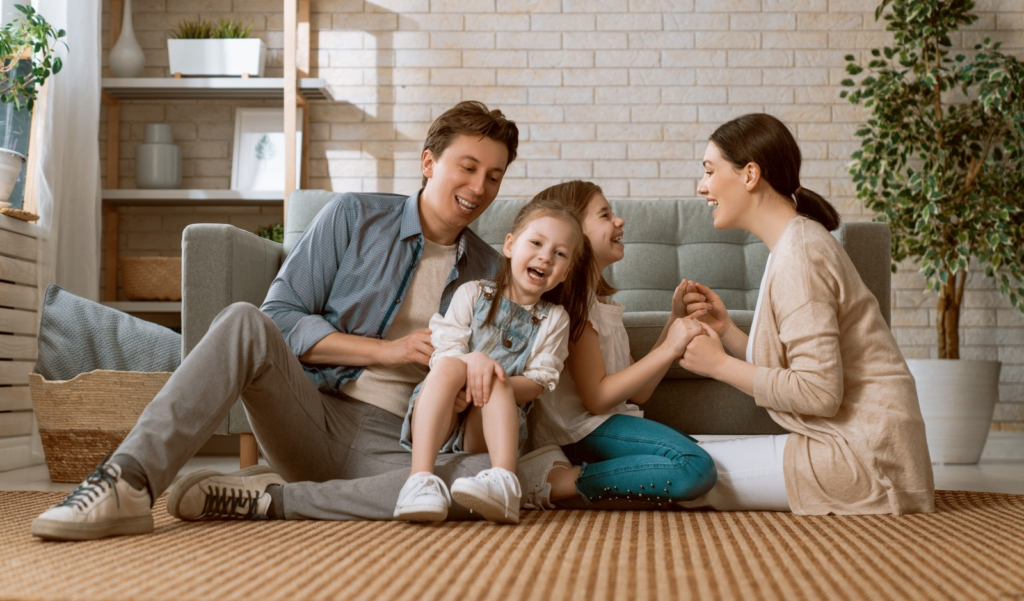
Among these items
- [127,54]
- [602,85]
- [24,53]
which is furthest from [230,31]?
[602,85]

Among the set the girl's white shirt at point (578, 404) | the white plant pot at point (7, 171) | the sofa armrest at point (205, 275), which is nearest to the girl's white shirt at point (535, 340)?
the girl's white shirt at point (578, 404)

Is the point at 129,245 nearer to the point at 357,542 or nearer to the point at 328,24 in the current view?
the point at 328,24

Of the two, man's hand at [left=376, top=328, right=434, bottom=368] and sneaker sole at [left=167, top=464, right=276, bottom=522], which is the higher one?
man's hand at [left=376, top=328, right=434, bottom=368]

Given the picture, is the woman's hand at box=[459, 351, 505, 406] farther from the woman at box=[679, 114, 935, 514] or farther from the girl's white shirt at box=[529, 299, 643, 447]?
the woman at box=[679, 114, 935, 514]

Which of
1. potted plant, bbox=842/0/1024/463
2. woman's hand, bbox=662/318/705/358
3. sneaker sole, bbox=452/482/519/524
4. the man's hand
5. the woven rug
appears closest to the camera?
the woven rug

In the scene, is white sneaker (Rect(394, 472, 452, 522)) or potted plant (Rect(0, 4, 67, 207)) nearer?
white sneaker (Rect(394, 472, 452, 522))

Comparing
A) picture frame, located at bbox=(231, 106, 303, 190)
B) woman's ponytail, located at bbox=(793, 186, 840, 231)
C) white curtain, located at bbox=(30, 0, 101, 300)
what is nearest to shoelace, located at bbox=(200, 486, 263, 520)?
woman's ponytail, located at bbox=(793, 186, 840, 231)

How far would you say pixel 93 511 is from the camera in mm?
1235

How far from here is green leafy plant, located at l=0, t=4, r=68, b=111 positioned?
103 inches

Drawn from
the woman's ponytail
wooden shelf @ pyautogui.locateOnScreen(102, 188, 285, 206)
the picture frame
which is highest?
the picture frame

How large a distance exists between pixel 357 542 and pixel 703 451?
25.9 inches

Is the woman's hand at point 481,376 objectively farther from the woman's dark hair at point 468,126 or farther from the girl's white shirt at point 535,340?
the woman's dark hair at point 468,126

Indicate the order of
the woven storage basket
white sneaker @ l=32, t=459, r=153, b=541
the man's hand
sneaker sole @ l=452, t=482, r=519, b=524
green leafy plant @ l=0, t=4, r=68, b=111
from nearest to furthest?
white sneaker @ l=32, t=459, r=153, b=541, sneaker sole @ l=452, t=482, r=519, b=524, the man's hand, the woven storage basket, green leafy plant @ l=0, t=4, r=68, b=111

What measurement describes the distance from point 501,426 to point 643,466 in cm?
31
